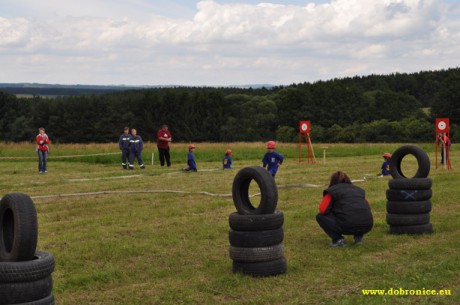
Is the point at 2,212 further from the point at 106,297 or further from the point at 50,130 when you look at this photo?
the point at 50,130

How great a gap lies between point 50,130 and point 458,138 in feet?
228

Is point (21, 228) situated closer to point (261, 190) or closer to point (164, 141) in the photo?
point (261, 190)

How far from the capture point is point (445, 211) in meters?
14.0

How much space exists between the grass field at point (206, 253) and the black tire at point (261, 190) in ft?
3.10

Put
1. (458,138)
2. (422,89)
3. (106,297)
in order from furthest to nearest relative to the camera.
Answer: (422,89) → (458,138) → (106,297)

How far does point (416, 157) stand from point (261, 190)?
437cm

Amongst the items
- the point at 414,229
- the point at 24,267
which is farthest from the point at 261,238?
the point at 414,229

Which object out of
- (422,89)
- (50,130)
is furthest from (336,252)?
(422,89)

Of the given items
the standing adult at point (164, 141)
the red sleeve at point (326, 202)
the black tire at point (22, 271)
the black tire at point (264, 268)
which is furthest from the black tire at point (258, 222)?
the standing adult at point (164, 141)

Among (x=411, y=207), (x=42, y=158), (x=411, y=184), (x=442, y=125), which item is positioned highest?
(x=442, y=125)

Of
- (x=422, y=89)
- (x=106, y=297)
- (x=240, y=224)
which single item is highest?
(x=422, y=89)

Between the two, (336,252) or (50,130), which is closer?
(336,252)

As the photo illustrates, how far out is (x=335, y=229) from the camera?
33.6 feet

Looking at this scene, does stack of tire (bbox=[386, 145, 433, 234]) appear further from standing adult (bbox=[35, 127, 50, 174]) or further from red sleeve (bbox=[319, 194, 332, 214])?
standing adult (bbox=[35, 127, 50, 174])
